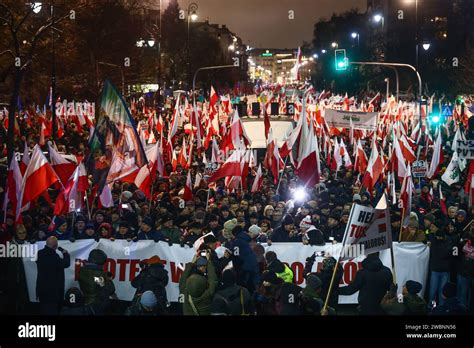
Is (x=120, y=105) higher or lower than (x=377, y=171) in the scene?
higher

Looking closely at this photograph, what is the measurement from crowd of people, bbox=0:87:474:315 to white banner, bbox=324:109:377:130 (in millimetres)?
6857

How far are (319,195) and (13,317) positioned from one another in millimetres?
8548

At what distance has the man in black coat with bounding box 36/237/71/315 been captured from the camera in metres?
9.27

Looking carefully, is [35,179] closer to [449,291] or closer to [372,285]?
Answer: [372,285]

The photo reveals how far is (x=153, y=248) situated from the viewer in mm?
10805

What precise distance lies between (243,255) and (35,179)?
11.6ft

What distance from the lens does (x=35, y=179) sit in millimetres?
11141

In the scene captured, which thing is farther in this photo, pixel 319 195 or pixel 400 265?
pixel 319 195

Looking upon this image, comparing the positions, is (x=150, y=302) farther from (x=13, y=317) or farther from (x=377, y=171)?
(x=377, y=171)

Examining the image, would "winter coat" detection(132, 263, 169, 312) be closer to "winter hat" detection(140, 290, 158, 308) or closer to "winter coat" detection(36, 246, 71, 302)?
"winter hat" detection(140, 290, 158, 308)

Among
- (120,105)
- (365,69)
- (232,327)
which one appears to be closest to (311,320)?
(232,327)

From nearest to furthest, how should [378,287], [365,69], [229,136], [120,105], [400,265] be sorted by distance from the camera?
[378,287]
[400,265]
[120,105]
[229,136]
[365,69]

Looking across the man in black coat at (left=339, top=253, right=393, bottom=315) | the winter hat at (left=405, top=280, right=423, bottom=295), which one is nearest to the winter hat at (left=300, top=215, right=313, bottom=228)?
the man in black coat at (left=339, top=253, right=393, bottom=315)

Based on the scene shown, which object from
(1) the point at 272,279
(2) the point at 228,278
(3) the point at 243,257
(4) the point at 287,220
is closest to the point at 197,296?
(2) the point at 228,278
